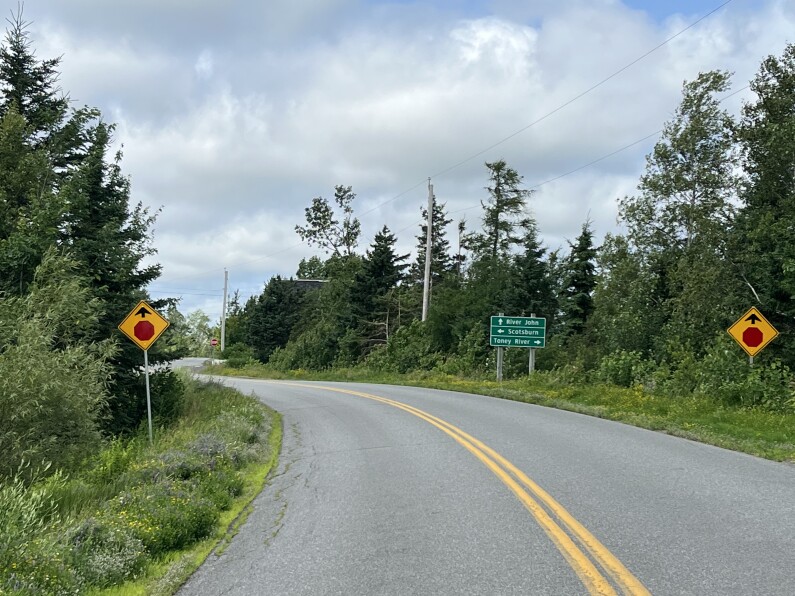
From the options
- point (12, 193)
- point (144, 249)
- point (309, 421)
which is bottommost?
point (309, 421)

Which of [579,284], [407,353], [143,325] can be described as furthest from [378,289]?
[143,325]

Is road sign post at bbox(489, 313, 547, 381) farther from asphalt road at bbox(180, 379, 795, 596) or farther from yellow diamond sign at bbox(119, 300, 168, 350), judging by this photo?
yellow diamond sign at bbox(119, 300, 168, 350)

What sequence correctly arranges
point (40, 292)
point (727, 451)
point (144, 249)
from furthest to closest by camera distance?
point (144, 249), point (40, 292), point (727, 451)

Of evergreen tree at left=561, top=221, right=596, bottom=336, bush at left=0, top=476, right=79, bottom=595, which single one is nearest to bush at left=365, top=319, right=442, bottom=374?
evergreen tree at left=561, top=221, right=596, bottom=336

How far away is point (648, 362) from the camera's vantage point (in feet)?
72.7

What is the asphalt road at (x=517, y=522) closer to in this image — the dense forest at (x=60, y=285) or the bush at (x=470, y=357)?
the dense forest at (x=60, y=285)

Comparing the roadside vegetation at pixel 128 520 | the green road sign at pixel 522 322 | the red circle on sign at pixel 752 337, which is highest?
the green road sign at pixel 522 322

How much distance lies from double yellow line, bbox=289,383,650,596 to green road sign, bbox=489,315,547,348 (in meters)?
17.2

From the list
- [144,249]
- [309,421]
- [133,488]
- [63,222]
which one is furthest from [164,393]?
[133,488]

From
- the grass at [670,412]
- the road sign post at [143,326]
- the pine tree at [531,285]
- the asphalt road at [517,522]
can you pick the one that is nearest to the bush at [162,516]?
the asphalt road at [517,522]

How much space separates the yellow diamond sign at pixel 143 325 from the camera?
1395 cm

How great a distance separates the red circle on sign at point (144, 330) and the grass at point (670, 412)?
10.9 m

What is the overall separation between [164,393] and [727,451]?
1824 cm

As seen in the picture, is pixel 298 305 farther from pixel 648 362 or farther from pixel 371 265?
pixel 648 362
